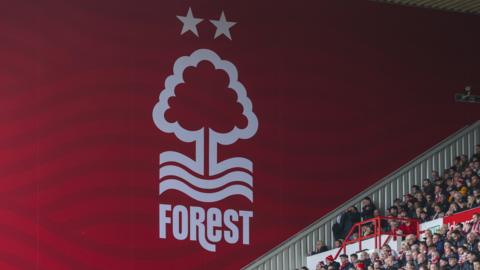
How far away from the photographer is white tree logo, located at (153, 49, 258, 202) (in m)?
23.1

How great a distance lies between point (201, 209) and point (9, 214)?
3886 millimetres

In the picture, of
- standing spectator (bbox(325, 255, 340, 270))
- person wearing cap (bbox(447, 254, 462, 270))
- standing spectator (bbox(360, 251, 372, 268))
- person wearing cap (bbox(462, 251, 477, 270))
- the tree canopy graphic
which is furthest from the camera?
the tree canopy graphic

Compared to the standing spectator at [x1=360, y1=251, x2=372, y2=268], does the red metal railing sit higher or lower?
higher

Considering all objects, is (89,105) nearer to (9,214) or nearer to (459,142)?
(9,214)

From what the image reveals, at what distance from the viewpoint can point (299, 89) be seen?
24.4 metres

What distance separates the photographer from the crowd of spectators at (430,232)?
17.6 metres

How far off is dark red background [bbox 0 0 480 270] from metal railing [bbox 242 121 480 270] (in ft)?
0.60

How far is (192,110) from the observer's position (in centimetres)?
2333

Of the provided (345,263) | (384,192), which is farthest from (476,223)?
(384,192)

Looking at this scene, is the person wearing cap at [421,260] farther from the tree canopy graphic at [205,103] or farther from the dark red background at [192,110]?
the tree canopy graphic at [205,103]

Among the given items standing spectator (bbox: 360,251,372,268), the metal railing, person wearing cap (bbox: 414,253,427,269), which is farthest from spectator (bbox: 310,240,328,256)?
person wearing cap (bbox: 414,253,427,269)

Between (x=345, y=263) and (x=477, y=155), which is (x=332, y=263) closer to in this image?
(x=345, y=263)

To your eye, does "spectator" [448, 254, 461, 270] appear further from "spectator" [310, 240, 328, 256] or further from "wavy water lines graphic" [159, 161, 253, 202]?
"wavy water lines graphic" [159, 161, 253, 202]

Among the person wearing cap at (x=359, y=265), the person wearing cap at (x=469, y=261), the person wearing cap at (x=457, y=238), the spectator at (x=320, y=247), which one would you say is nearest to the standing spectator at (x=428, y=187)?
the spectator at (x=320, y=247)
